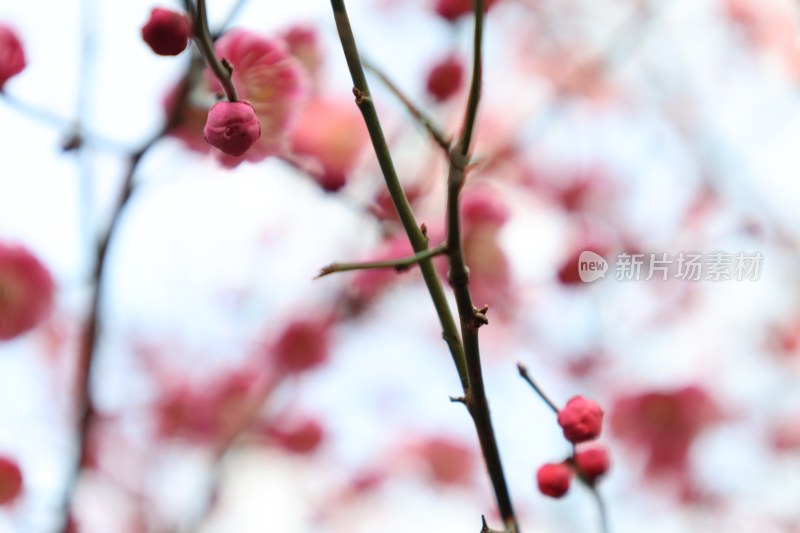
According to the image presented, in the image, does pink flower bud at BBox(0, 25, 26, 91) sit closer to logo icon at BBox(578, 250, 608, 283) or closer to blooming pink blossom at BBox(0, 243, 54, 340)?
blooming pink blossom at BBox(0, 243, 54, 340)

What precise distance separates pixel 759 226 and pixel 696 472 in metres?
0.74

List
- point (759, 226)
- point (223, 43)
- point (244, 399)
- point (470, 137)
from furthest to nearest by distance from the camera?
point (759, 226) → point (244, 399) → point (223, 43) → point (470, 137)

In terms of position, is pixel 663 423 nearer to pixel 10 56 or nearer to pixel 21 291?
pixel 21 291

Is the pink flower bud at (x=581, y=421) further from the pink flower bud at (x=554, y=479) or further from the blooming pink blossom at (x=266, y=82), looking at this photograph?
the blooming pink blossom at (x=266, y=82)

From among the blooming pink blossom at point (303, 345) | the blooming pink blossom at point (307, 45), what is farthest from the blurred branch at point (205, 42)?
the blooming pink blossom at point (303, 345)

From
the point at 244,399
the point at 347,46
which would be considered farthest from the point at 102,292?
the point at 244,399

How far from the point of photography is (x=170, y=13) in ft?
1.79

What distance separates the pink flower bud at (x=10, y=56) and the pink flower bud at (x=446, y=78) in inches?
27.2

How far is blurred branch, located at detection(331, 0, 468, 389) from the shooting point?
46cm

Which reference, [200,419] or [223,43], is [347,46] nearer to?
[223,43]

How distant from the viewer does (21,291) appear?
1098 millimetres

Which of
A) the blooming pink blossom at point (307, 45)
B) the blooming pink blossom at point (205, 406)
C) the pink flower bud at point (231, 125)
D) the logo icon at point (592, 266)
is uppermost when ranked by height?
the blooming pink blossom at point (307, 45)

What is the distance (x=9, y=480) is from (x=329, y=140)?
688 millimetres

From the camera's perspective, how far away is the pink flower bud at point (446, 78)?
125 centimetres
